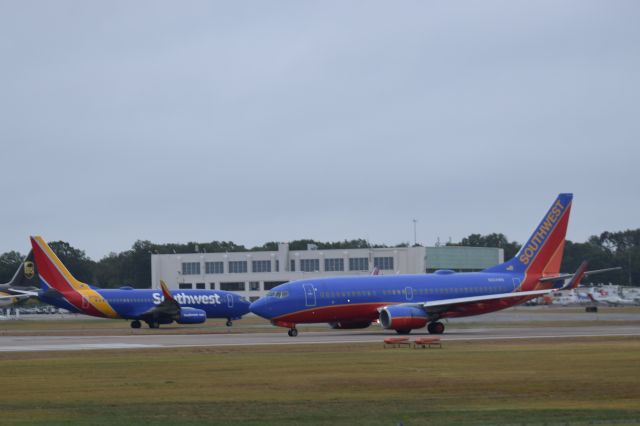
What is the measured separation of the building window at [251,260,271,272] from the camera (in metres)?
132

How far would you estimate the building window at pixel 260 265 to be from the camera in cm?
13188

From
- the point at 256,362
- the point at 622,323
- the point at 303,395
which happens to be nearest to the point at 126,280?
the point at 622,323

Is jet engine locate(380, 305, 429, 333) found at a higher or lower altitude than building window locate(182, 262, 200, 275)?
lower

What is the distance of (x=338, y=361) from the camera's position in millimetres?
39031

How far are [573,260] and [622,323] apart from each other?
12588cm

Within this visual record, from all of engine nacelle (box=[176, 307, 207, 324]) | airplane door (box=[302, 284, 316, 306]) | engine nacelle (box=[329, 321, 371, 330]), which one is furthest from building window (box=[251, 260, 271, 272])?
airplane door (box=[302, 284, 316, 306])

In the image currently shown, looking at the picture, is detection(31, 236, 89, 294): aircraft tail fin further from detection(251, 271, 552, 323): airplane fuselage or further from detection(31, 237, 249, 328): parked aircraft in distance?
detection(251, 271, 552, 323): airplane fuselage

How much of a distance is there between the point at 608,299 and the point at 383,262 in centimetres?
3052

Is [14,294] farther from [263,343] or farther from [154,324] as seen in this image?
[263,343]

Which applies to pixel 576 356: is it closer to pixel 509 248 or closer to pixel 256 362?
pixel 256 362

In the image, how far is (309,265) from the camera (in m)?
131

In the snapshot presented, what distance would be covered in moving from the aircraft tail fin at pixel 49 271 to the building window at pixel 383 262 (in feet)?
183

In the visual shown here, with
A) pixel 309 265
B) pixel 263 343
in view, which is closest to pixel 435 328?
pixel 263 343

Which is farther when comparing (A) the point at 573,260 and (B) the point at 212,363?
(A) the point at 573,260
